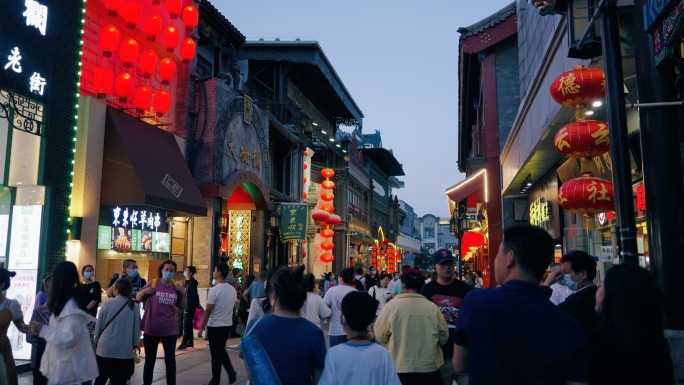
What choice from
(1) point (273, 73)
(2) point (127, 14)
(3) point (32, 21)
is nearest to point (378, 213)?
(1) point (273, 73)

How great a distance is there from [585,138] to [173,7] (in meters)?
12.2

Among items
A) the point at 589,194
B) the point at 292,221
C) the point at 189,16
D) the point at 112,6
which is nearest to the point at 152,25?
the point at 112,6

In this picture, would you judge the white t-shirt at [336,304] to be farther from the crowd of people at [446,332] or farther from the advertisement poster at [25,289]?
the advertisement poster at [25,289]

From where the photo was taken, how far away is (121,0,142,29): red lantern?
1458 cm

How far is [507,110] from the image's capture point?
22.0 meters

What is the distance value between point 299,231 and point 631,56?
18.4 meters

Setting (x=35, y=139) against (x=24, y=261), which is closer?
(x=24, y=261)

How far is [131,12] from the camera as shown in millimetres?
14672

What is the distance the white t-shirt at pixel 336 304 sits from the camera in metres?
8.75

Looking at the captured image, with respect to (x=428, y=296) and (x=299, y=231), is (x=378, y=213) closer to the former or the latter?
(x=299, y=231)

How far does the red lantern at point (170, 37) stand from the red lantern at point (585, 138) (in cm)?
1180

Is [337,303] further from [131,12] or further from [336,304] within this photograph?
[131,12]

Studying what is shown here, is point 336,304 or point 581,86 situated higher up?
point 581,86

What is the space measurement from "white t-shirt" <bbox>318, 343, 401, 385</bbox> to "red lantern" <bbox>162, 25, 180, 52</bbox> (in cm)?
1466
